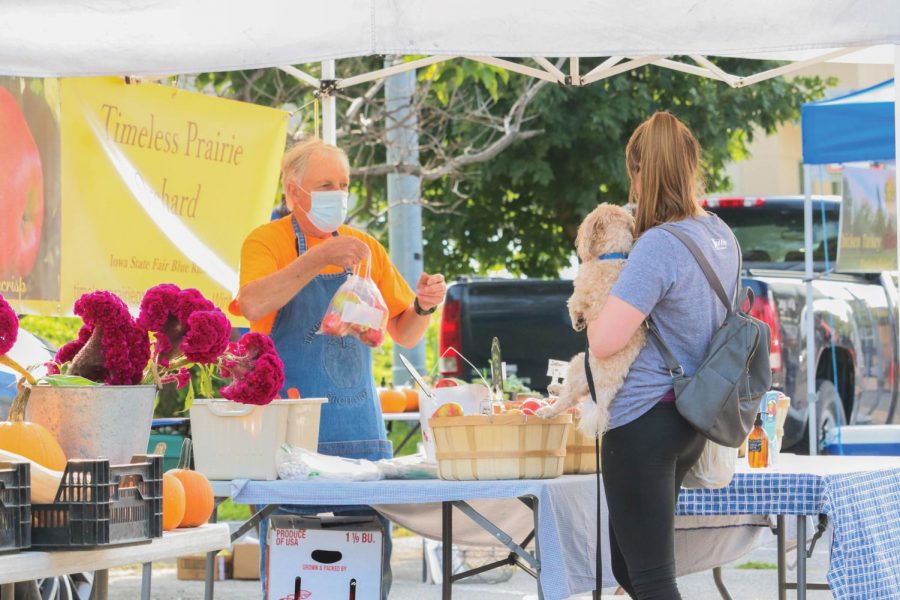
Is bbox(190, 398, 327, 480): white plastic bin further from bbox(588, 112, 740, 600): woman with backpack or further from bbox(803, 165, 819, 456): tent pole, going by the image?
bbox(803, 165, 819, 456): tent pole

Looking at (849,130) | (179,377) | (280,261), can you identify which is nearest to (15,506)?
(179,377)

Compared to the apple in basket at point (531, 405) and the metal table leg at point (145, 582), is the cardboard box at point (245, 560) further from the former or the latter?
the apple in basket at point (531, 405)

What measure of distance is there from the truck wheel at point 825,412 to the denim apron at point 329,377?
6046mm

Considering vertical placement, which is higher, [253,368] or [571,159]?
[571,159]

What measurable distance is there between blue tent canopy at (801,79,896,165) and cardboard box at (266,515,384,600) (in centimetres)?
495

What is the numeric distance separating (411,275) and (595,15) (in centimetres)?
625

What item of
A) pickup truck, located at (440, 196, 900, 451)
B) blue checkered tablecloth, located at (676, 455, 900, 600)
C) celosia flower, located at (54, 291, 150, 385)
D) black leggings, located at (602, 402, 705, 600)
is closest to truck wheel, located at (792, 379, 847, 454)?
pickup truck, located at (440, 196, 900, 451)

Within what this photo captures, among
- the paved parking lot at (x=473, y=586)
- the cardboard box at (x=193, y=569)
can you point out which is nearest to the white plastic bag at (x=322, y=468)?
the paved parking lot at (x=473, y=586)

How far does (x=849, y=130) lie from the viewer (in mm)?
8234

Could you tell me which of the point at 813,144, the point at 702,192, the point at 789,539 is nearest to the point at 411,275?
the point at 813,144

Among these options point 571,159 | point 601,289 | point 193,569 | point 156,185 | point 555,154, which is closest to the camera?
point 601,289

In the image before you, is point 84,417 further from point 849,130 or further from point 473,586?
point 849,130

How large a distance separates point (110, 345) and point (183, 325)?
0.53 feet

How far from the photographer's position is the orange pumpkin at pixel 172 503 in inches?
110
